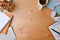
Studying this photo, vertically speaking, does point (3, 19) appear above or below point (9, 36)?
above

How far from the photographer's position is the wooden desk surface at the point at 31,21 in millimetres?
1144

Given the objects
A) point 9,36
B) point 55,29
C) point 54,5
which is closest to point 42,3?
point 54,5

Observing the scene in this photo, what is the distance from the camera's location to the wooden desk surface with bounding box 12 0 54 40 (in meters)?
1.14

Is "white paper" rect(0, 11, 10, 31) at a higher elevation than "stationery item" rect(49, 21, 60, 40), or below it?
higher

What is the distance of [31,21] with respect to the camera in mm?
1182

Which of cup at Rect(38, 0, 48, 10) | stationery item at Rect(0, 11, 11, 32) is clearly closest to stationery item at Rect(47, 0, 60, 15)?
cup at Rect(38, 0, 48, 10)

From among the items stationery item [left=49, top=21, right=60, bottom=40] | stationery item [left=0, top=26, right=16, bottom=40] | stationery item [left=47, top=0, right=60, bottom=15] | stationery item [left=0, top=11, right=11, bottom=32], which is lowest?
stationery item [left=0, top=26, right=16, bottom=40]

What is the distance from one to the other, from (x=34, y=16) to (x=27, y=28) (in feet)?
0.36

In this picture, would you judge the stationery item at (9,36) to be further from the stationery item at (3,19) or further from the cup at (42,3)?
the cup at (42,3)

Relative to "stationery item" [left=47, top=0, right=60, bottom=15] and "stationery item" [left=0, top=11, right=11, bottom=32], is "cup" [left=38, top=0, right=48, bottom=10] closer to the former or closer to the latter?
"stationery item" [left=47, top=0, right=60, bottom=15]

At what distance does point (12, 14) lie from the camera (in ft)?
3.94

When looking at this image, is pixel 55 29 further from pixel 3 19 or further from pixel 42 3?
pixel 3 19

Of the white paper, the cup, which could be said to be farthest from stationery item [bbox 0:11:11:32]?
the cup

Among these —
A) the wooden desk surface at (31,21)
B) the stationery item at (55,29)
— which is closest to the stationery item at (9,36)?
the wooden desk surface at (31,21)
